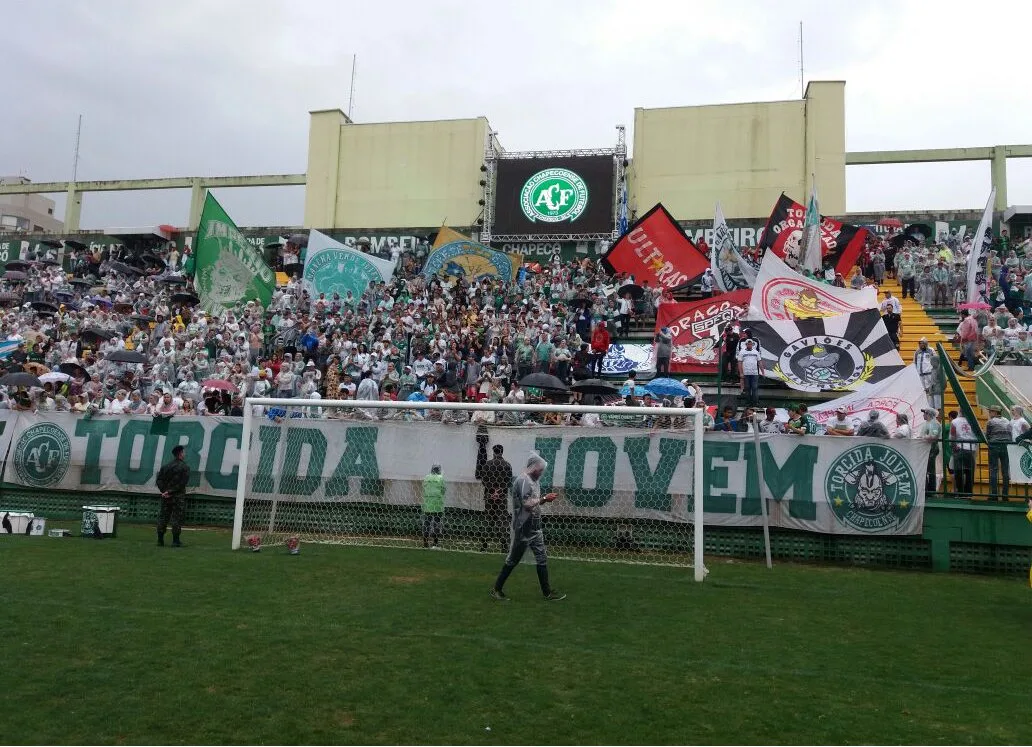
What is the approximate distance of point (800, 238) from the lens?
28094 millimetres

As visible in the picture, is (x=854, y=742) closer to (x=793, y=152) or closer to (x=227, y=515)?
(x=227, y=515)

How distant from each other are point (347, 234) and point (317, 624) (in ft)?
105

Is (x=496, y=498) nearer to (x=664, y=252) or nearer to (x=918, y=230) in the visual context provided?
(x=664, y=252)

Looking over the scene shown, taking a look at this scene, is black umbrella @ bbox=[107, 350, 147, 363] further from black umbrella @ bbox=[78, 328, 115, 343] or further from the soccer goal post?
the soccer goal post

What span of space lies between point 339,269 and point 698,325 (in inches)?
543

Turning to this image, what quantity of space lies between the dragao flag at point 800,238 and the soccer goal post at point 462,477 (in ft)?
48.5

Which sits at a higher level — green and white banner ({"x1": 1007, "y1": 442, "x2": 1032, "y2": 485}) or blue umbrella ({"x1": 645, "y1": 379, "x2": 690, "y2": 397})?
blue umbrella ({"x1": 645, "y1": 379, "x2": 690, "y2": 397})

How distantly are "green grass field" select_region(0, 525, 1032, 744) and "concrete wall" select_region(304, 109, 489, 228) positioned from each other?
31.2m

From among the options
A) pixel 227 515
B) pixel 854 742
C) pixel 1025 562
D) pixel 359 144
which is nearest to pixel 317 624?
pixel 854 742

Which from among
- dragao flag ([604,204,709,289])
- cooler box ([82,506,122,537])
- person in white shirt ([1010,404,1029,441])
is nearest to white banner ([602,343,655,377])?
dragao flag ([604,204,709,289])

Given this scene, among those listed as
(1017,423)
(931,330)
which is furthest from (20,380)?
(931,330)

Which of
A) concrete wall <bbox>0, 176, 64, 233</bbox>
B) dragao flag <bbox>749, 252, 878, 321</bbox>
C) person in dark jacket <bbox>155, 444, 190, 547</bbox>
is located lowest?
person in dark jacket <bbox>155, 444, 190, 547</bbox>

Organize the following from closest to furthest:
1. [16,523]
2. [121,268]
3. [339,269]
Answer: [16,523], [339,269], [121,268]

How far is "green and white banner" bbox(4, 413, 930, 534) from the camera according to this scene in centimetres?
1346
